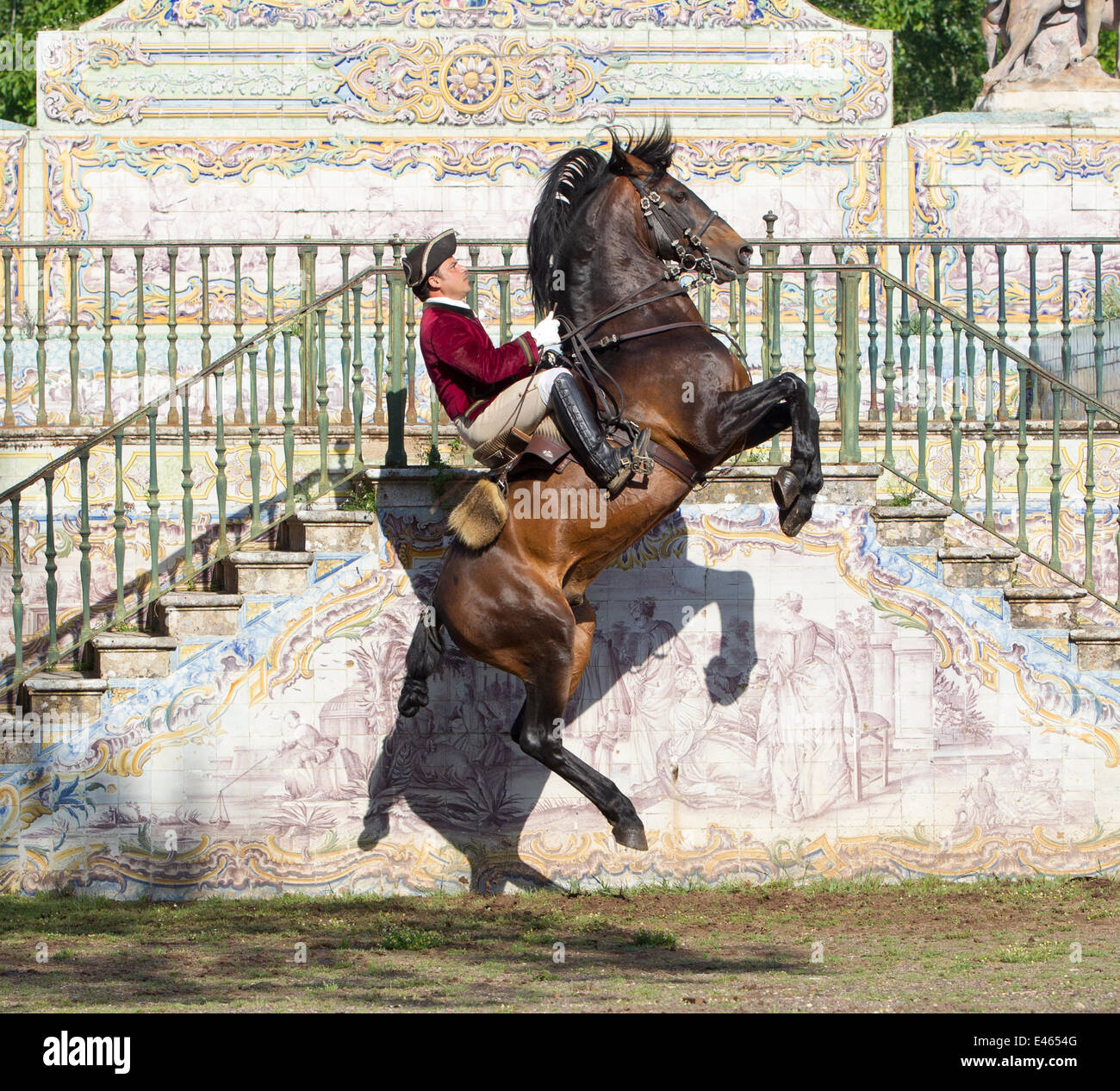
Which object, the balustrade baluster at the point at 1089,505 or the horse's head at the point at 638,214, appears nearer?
the horse's head at the point at 638,214

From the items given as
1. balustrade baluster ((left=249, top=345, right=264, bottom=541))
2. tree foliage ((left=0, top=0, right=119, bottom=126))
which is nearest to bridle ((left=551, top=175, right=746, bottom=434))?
balustrade baluster ((left=249, top=345, right=264, bottom=541))

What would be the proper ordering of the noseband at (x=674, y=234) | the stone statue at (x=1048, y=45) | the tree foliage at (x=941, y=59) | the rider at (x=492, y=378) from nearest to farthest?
the rider at (x=492, y=378), the noseband at (x=674, y=234), the stone statue at (x=1048, y=45), the tree foliage at (x=941, y=59)

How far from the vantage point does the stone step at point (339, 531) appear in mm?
8609

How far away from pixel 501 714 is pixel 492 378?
198cm

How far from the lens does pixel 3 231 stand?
42.5ft

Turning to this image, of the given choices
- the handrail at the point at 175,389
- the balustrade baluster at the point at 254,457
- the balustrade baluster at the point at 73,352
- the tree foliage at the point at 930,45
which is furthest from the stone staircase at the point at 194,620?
the tree foliage at the point at 930,45

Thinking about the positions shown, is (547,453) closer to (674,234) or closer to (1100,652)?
(674,234)

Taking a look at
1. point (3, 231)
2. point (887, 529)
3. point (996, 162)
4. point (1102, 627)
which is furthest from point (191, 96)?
point (1102, 627)

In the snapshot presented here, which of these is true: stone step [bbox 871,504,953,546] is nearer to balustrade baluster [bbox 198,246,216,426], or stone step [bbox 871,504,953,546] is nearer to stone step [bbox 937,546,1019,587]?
stone step [bbox 937,546,1019,587]

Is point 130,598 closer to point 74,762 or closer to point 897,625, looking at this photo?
point 74,762

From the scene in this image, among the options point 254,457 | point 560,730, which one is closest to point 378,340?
point 254,457

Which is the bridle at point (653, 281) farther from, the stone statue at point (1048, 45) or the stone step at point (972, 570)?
the stone statue at point (1048, 45)

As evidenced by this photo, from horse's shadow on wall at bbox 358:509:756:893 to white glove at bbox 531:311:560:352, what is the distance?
5.04 ft

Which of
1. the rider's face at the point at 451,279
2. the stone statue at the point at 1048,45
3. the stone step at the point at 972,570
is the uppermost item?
the stone statue at the point at 1048,45
